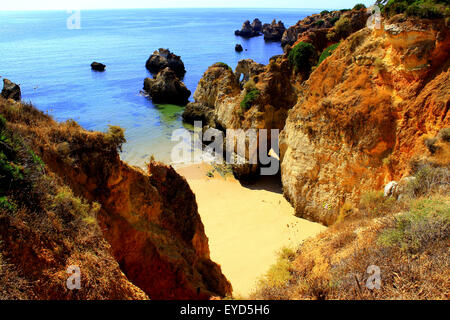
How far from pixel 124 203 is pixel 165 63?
55.7 m

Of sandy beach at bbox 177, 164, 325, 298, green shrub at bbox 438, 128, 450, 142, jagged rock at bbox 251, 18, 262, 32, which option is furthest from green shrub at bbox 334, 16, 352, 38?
jagged rock at bbox 251, 18, 262, 32

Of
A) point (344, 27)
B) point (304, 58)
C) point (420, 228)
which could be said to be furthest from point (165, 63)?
point (420, 228)

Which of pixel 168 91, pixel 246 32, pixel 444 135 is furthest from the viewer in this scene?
pixel 246 32

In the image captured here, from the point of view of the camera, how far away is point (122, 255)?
704cm

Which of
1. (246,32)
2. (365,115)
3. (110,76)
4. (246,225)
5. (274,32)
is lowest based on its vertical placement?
(246,225)

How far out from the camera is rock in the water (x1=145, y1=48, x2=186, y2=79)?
57.2 m

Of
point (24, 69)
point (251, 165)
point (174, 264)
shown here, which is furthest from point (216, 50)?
point (174, 264)

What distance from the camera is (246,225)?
1534 cm

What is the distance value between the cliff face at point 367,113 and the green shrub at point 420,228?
441 cm

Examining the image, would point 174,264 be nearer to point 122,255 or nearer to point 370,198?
point 122,255

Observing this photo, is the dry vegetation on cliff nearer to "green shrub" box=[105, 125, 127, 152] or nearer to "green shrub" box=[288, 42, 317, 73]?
"green shrub" box=[105, 125, 127, 152]

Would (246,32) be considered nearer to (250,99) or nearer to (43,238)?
(250,99)

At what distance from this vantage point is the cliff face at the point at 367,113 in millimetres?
10469

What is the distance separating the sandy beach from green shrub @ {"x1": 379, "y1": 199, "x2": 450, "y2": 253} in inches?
210
